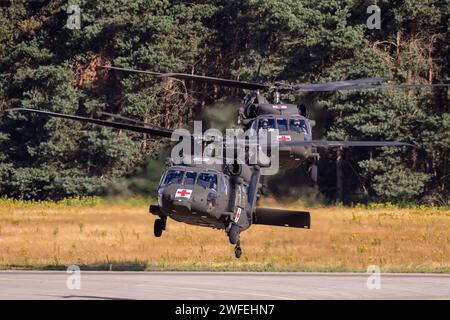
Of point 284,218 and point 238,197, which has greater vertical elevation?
point 238,197

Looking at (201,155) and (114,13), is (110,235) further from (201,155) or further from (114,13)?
(114,13)

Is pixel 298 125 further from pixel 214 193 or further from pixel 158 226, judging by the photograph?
pixel 214 193

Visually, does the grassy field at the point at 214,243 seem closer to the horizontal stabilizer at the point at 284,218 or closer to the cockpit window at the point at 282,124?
the cockpit window at the point at 282,124

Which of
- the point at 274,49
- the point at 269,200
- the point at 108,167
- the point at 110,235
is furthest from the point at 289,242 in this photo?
the point at 274,49

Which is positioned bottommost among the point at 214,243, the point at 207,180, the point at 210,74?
the point at 214,243

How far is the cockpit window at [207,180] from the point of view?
25.9 m

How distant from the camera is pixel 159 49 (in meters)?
64.0

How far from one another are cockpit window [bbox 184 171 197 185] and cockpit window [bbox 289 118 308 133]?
338 inches

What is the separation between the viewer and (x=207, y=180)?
26.1m

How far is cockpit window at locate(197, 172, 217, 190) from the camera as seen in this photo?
85.1ft

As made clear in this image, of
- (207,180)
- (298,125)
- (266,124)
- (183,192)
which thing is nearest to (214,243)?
(266,124)

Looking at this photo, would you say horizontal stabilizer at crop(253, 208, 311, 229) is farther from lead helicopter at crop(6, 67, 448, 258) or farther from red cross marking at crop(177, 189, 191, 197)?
red cross marking at crop(177, 189, 191, 197)

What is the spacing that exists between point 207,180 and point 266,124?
8.50 metres

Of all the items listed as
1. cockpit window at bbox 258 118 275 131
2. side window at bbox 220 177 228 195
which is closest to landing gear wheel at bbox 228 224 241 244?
side window at bbox 220 177 228 195
